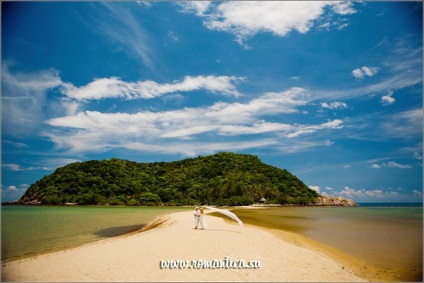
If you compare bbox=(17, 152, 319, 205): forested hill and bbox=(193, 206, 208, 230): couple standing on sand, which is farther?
bbox=(17, 152, 319, 205): forested hill

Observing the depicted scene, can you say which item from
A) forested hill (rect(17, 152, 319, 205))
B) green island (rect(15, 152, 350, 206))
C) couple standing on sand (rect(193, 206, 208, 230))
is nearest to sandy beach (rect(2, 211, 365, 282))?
couple standing on sand (rect(193, 206, 208, 230))

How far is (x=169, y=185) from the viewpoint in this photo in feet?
294

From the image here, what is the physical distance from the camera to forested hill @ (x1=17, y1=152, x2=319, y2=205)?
77312mm

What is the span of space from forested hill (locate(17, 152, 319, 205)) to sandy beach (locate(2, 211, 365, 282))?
205ft

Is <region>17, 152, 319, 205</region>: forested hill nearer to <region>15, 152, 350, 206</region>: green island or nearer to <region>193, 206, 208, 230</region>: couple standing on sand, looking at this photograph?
<region>15, 152, 350, 206</region>: green island

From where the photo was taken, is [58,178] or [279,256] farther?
[58,178]

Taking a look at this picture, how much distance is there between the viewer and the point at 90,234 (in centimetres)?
1838

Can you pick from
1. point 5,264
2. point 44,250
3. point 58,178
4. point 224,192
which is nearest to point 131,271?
point 5,264

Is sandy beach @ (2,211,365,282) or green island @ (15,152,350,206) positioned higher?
green island @ (15,152,350,206)

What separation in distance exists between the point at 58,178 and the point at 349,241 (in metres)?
84.4

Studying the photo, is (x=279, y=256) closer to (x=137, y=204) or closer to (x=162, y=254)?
(x=162, y=254)

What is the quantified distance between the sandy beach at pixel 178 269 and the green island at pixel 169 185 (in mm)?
62454

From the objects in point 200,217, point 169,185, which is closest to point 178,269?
point 200,217

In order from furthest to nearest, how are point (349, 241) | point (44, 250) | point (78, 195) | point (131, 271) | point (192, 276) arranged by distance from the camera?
point (78, 195)
point (349, 241)
point (44, 250)
point (131, 271)
point (192, 276)
